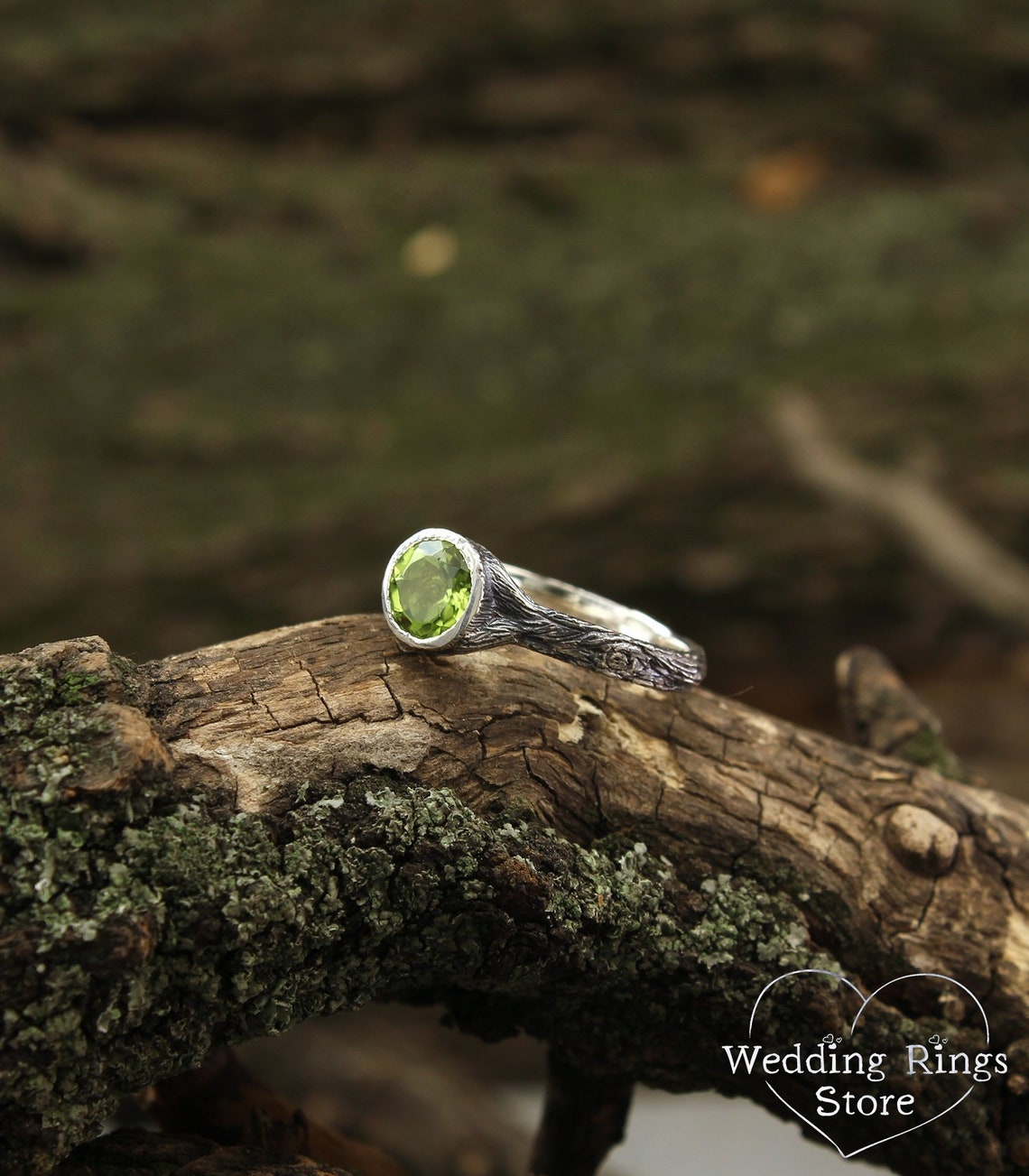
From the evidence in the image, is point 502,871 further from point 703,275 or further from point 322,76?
point 322,76

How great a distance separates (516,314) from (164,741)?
12.0ft

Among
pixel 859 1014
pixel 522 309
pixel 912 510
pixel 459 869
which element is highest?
pixel 522 309

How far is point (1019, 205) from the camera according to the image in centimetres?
486

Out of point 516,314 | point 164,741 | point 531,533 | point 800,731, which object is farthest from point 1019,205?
point 164,741

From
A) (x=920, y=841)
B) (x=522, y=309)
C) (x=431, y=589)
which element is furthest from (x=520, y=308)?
(x=920, y=841)

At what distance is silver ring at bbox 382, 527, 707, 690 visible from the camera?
1.65 m

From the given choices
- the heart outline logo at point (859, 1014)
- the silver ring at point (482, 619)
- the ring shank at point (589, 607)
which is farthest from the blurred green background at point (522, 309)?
the heart outline logo at point (859, 1014)

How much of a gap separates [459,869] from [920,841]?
0.81 metres

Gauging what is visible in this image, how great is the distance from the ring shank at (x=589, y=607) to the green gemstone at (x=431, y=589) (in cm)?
36

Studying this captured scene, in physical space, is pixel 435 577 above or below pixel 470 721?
above

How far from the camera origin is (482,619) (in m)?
1.67

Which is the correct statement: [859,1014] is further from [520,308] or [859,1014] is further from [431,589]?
[520,308]

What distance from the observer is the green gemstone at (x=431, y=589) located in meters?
1.64

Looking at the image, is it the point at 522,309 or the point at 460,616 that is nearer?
the point at 460,616
